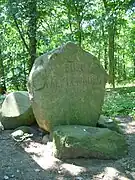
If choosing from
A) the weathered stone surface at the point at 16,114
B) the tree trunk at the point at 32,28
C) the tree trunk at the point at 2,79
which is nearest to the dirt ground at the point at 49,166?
the weathered stone surface at the point at 16,114

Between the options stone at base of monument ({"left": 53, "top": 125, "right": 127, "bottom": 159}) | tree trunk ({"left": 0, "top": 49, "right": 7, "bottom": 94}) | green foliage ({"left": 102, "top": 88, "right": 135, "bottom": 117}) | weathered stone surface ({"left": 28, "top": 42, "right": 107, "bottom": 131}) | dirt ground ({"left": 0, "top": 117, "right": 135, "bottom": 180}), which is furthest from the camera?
tree trunk ({"left": 0, "top": 49, "right": 7, "bottom": 94})

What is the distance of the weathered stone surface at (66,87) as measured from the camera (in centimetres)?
538

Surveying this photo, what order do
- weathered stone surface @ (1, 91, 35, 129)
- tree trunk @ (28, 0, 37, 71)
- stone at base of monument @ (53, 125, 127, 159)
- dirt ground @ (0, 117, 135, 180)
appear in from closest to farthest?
1. dirt ground @ (0, 117, 135, 180)
2. stone at base of monument @ (53, 125, 127, 159)
3. weathered stone surface @ (1, 91, 35, 129)
4. tree trunk @ (28, 0, 37, 71)

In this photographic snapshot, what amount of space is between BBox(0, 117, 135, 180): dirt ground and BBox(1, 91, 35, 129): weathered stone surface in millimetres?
835

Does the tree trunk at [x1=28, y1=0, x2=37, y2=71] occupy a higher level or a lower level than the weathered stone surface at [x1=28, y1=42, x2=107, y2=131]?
higher

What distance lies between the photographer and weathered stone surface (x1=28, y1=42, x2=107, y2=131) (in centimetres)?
538

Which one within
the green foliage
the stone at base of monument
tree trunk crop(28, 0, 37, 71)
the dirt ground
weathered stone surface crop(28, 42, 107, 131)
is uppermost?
tree trunk crop(28, 0, 37, 71)

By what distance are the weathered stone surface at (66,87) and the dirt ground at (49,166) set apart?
1.97 feet

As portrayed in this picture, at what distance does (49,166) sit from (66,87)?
1555 mm

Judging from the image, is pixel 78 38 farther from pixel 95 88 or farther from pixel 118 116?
pixel 95 88

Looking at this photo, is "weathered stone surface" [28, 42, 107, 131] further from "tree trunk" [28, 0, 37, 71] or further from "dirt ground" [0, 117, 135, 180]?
"tree trunk" [28, 0, 37, 71]

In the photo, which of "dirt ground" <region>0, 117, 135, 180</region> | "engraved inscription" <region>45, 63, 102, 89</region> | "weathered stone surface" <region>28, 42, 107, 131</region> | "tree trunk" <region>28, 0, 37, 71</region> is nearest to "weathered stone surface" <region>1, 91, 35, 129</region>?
"weathered stone surface" <region>28, 42, 107, 131</region>

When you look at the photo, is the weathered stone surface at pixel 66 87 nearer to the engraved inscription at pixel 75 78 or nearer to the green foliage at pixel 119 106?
the engraved inscription at pixel 75 78

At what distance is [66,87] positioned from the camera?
552cm
